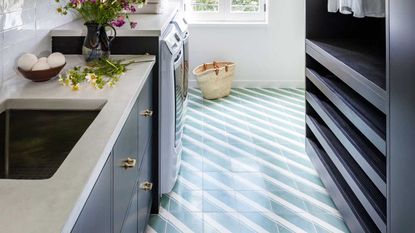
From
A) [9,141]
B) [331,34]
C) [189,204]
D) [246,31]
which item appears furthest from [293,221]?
[246,31]

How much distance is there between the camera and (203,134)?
384 cm

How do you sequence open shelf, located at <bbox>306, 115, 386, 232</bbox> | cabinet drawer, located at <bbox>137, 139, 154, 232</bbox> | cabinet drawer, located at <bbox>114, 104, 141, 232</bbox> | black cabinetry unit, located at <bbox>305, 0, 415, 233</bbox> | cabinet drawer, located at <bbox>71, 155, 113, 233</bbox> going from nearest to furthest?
→ cabinet drawer, located at <bbox>71, 155, 113, 233</bbox> < cabinet drawer, located at <bbox>114, 104, 141, 232</bbox> < black cabinetry unit, located at <bbox>305, 0, 415, 233</bbox> < open shelf, located at <bbox>306, 115, 386, 232</bbox> < cabinet drawer, located at <bbox>137, 139, 154, 232</bbox>

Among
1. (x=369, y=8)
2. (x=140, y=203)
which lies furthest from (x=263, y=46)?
(x=140, y=203)

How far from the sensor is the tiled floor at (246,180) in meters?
2.37

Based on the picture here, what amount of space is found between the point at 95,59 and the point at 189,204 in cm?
102

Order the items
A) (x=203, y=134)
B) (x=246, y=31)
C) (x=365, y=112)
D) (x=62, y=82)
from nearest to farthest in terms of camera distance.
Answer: (x=62, y=82)
(x=365, y=112)
(x=203, y=134)
(x=246, y=31)

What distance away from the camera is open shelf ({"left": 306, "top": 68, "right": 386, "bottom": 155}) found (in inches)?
71.4

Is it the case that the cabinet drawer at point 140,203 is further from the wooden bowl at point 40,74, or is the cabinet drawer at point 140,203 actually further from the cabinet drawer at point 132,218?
the wooden bowl at point 40,74

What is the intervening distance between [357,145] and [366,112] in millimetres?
164

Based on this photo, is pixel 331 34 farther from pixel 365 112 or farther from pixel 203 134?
pixel 203 134

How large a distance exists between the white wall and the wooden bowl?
3.66 m

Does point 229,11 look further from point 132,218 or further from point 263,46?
point 132,218

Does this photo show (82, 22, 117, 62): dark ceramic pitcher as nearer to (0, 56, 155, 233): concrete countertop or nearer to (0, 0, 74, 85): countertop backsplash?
(0, 0, 74, 85): countertop backsplash

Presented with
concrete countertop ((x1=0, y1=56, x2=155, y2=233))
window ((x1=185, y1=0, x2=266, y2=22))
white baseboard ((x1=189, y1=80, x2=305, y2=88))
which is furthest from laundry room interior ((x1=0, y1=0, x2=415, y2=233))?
window ((x1=185, y1=0, x2=266, y2=22))
